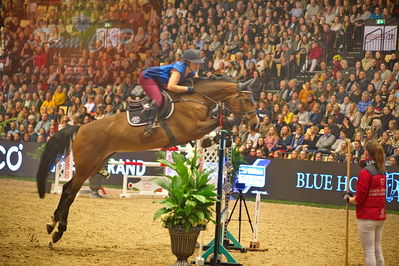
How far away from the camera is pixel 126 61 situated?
12.2 meters

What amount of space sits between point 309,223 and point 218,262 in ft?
12.4

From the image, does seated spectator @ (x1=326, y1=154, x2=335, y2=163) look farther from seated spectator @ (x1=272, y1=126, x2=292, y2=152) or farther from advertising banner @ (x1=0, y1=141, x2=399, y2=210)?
seated spectator @ (x1=272, y1=126, x2=292, y2=152)

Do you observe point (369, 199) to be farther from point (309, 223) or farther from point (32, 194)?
point (32, 194)

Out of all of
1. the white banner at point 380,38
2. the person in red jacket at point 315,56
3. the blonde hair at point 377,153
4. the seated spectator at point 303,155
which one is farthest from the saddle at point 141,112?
the white banner at point 380,38

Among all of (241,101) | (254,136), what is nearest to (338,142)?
(254,136)

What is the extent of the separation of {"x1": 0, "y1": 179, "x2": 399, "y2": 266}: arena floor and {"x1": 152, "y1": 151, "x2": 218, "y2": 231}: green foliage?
70 centimetres

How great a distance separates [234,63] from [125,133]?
6.12 m

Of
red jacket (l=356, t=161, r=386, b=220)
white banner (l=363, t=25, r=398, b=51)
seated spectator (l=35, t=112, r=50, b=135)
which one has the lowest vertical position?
seated spectator (l=35, t=112, r=50, b=135)

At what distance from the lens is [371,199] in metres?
4.68

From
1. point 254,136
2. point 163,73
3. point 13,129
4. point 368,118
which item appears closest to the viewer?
point 163,73

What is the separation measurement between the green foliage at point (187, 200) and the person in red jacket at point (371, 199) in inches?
54.9

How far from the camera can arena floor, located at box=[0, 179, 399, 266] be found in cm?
618

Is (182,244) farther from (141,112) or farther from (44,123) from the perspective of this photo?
(44,123)

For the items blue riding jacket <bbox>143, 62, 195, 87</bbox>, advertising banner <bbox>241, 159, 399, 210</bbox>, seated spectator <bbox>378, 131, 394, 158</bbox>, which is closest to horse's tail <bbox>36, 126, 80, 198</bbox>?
blue riding jacket <bbox>143, 62, 195, 87</bbox>
